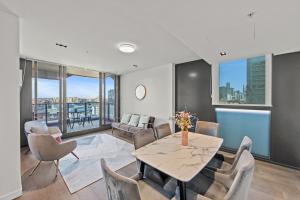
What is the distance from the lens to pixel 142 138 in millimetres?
2094

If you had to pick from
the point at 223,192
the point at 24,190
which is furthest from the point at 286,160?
the point at 24,190

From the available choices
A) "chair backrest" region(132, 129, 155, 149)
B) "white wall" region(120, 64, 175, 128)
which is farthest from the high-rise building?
"chair backrest" region(132, 129, 155, 149)

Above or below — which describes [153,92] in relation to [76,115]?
above

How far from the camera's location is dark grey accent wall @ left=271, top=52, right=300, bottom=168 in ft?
8.55

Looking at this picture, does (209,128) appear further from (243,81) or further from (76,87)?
(76,87)

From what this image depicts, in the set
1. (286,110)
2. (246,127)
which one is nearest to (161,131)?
(246,127)

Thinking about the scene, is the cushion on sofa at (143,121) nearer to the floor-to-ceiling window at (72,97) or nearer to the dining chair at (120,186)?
the floor-to-ceiling window at (72,97)

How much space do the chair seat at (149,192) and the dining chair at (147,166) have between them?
0.16 metres

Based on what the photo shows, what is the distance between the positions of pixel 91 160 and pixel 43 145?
3.53ft

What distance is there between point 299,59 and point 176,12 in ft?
9.11

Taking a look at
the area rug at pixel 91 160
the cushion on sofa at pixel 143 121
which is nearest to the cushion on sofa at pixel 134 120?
the cushion on sofa at pixel 143 121

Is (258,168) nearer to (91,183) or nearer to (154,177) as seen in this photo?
(154,177)

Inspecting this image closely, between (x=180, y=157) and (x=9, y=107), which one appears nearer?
(x=180, y=157)

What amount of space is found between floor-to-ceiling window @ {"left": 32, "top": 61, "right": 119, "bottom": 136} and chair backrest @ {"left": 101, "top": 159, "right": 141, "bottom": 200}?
175 inches
